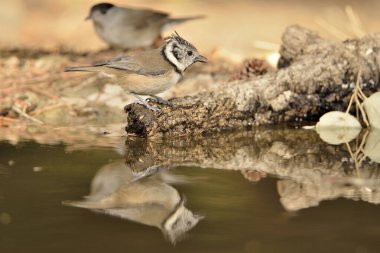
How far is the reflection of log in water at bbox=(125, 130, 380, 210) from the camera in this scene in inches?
128

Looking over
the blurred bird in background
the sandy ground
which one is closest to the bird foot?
the sandy ground

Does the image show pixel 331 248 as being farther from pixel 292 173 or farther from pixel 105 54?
pixel 105 54

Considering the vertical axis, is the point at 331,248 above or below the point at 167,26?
below

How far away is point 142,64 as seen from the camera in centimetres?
445

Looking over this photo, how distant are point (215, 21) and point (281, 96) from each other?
12.7ft

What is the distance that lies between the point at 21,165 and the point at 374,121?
2.15 meters

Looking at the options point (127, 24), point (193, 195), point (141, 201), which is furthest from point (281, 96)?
point (127, 24)

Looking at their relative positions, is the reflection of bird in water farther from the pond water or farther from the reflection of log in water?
the reflection of log in water

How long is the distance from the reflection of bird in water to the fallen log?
85 centimetres

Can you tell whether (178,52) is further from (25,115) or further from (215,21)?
(215,21)

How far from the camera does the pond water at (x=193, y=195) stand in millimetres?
2609

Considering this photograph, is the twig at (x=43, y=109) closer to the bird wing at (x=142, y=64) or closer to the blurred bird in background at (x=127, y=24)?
the bird wing at (x=142, y=64)

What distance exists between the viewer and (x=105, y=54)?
23.0ft

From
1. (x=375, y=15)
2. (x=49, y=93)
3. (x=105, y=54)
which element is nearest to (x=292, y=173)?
(x=49, y=93)
